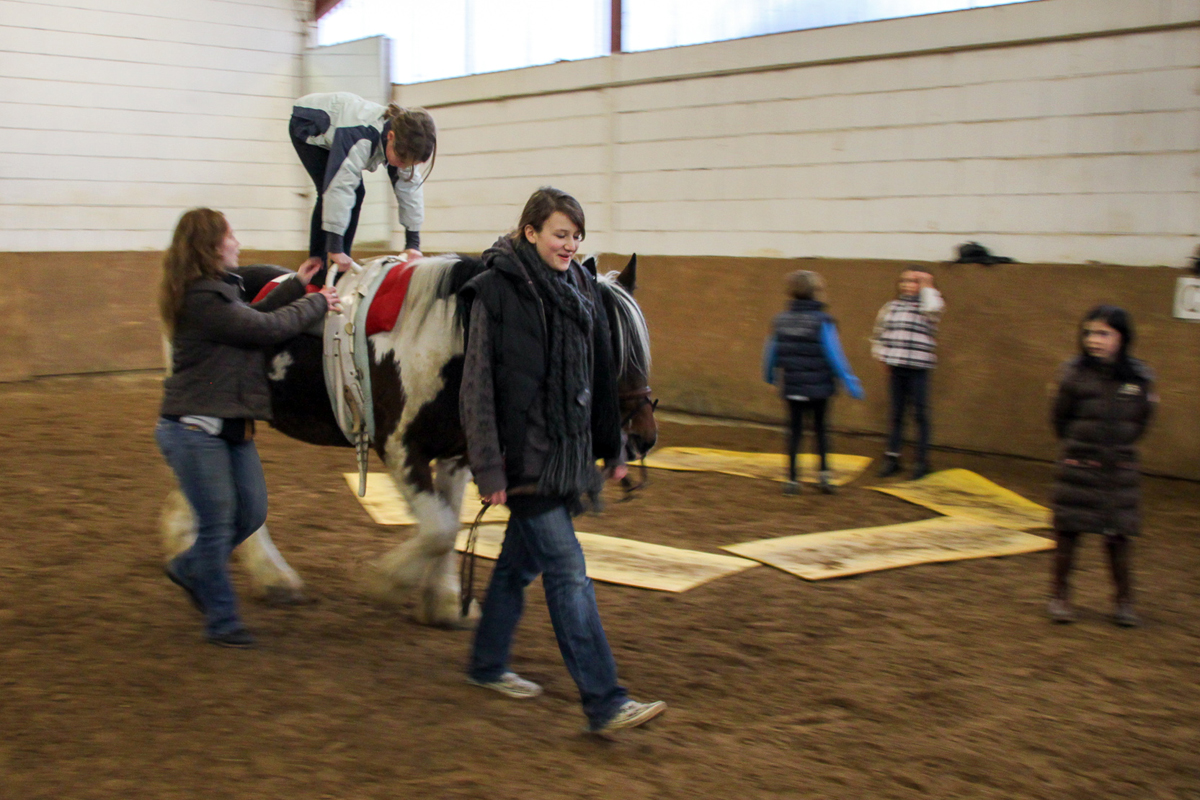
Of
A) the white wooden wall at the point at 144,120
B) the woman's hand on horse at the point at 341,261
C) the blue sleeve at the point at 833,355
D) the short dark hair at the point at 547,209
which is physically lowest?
the blue sleeve at the point at 833,355

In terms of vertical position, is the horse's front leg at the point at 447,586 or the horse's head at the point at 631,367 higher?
the horse's head at the point at 631,367

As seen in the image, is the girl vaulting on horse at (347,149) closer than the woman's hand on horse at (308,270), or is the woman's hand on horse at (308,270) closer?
the woman's hand on horse at (308,270)

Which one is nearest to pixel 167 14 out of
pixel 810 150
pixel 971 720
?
pixel 810 150

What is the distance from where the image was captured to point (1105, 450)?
4109 mm

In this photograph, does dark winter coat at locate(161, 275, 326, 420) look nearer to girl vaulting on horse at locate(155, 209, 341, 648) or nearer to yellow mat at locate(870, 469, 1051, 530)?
girl vaulting on horse at locate(155, 209, 341, 648)

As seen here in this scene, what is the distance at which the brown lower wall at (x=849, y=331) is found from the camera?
6.68 meters

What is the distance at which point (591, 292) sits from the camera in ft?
10.4

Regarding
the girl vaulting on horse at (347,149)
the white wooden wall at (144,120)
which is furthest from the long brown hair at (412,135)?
the white wooden wall at (144,120)

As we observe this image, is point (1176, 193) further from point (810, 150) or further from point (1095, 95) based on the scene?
point (810, 150)

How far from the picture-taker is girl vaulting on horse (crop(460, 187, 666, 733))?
2914mm

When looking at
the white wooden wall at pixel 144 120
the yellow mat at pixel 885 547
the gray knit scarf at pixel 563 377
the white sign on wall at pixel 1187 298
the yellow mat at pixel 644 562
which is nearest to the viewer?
the gray knit scarf at pixel 563 377

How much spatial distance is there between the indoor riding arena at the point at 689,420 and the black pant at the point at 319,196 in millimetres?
1411

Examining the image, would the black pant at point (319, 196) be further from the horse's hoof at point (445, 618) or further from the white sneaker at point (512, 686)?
the white sneaker at point (512, 686)

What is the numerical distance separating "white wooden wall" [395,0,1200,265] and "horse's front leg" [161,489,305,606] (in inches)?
219
